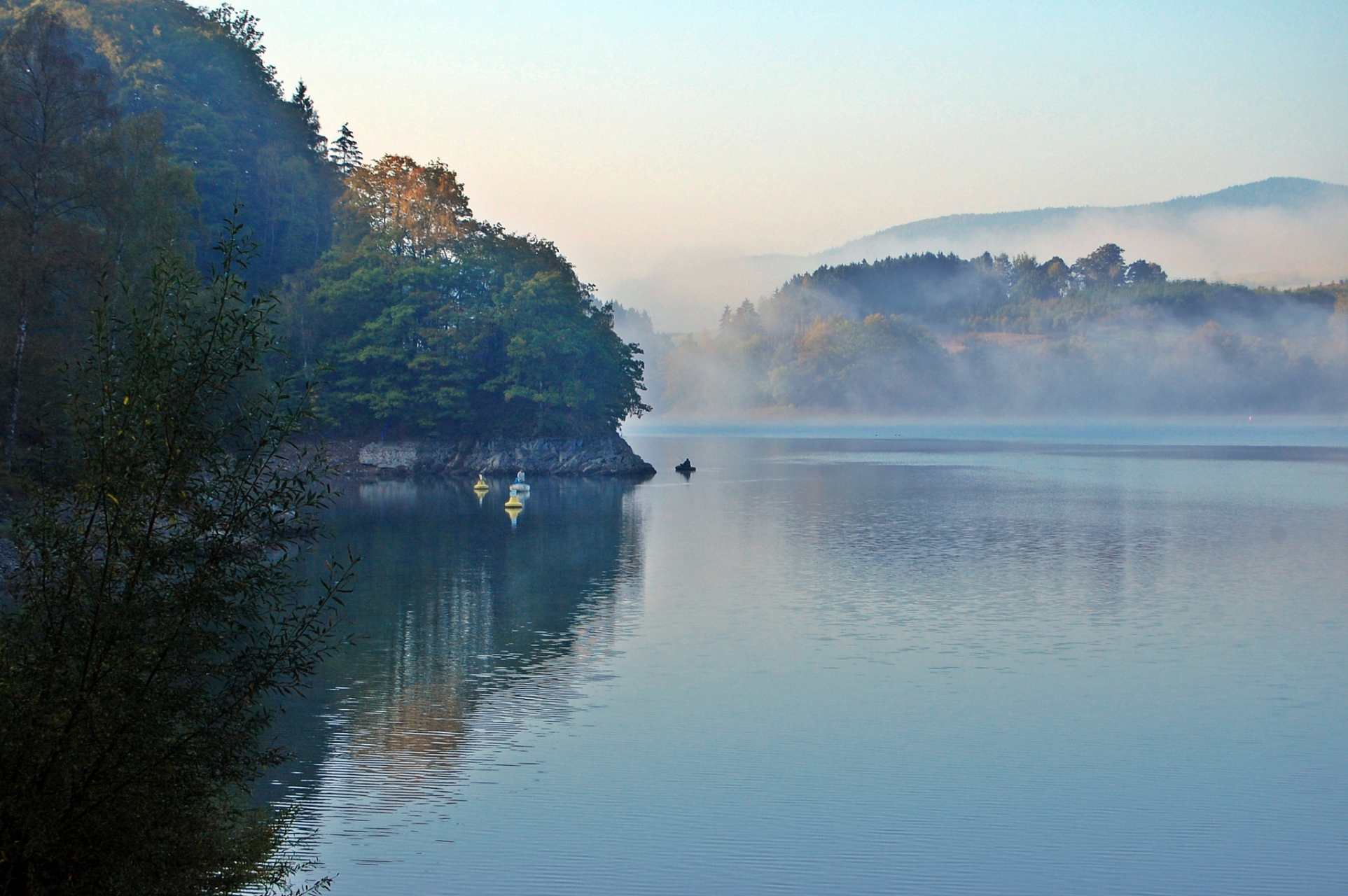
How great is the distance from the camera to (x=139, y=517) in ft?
28.7

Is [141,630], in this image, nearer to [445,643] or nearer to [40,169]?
[445,643]

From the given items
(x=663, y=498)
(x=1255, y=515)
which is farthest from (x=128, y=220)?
(x=1255, y=515)

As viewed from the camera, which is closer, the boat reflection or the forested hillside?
the boat reflection

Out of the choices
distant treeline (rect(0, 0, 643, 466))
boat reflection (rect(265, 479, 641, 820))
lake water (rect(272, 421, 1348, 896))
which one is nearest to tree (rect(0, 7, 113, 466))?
boat reflection (rect(265, 479, 641, 820))

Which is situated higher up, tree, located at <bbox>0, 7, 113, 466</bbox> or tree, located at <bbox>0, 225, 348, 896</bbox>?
tree, located at <bbox>0, 7, 113, 466</bbox>

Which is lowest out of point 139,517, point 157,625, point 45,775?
point 45,775

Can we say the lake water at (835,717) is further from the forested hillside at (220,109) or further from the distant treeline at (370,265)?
the forested hillside at (220,109)

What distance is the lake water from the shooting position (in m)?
13.5

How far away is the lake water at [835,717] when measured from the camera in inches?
533

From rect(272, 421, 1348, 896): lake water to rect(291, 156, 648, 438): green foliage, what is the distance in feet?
135

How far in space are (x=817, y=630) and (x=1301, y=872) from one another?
1456 centimetres

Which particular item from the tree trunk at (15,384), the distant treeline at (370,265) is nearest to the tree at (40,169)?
the tree trunk at (15,384)

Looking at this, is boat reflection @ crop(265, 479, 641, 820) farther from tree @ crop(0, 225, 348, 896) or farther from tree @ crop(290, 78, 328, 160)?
tree @ crop(290, 78, 328, 160)

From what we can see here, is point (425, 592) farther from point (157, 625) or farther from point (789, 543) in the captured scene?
point (157, 625)
